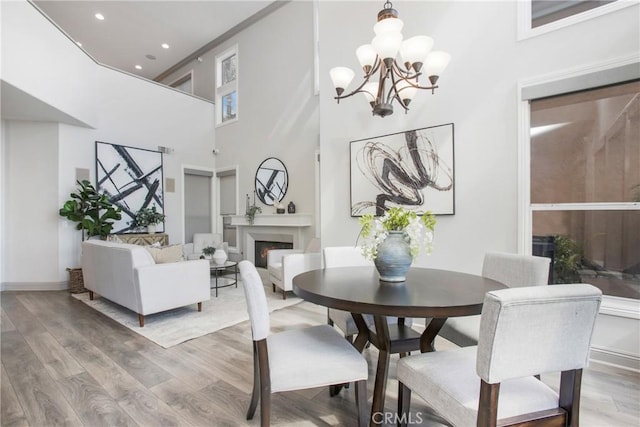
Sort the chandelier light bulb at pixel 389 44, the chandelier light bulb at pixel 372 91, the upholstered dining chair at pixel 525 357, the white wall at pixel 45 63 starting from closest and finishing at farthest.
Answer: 1. the upholstered dining chair at pixel 525 357
2. the chandelier light bulb at pixel 389 44
3. the chandelier light bulb at pixel 372 91
4. the white wall at pixel 45 63

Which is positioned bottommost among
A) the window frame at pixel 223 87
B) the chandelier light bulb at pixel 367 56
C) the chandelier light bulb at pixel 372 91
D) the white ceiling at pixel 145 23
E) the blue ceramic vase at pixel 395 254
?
the blue ceramic vase at pixel 395 254

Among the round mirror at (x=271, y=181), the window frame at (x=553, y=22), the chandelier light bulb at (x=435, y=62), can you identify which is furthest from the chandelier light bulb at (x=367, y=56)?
the round mirror at (x=271, y=181)

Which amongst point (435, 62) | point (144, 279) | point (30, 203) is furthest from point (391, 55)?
point (30, 203)

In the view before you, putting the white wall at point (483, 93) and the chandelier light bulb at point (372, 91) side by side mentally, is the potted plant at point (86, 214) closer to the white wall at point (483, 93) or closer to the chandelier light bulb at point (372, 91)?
the white wall at point (483, 93)

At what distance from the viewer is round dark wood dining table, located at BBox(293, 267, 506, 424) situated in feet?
4.27

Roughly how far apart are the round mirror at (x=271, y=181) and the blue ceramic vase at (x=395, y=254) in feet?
13.7

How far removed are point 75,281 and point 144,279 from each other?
2391mm

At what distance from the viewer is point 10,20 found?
11.4 ft

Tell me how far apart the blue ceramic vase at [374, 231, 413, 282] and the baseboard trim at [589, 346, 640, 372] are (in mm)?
1897

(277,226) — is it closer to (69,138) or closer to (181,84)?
(69,138)

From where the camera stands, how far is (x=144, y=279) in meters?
3.14

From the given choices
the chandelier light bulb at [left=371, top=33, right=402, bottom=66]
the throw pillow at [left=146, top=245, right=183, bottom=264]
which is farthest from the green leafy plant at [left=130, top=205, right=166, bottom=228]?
the chandelier light bulb at [left=371, top=33, right=402, bottom=66]

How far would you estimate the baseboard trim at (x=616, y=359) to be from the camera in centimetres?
220

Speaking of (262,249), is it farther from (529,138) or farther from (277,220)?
(529,138)
